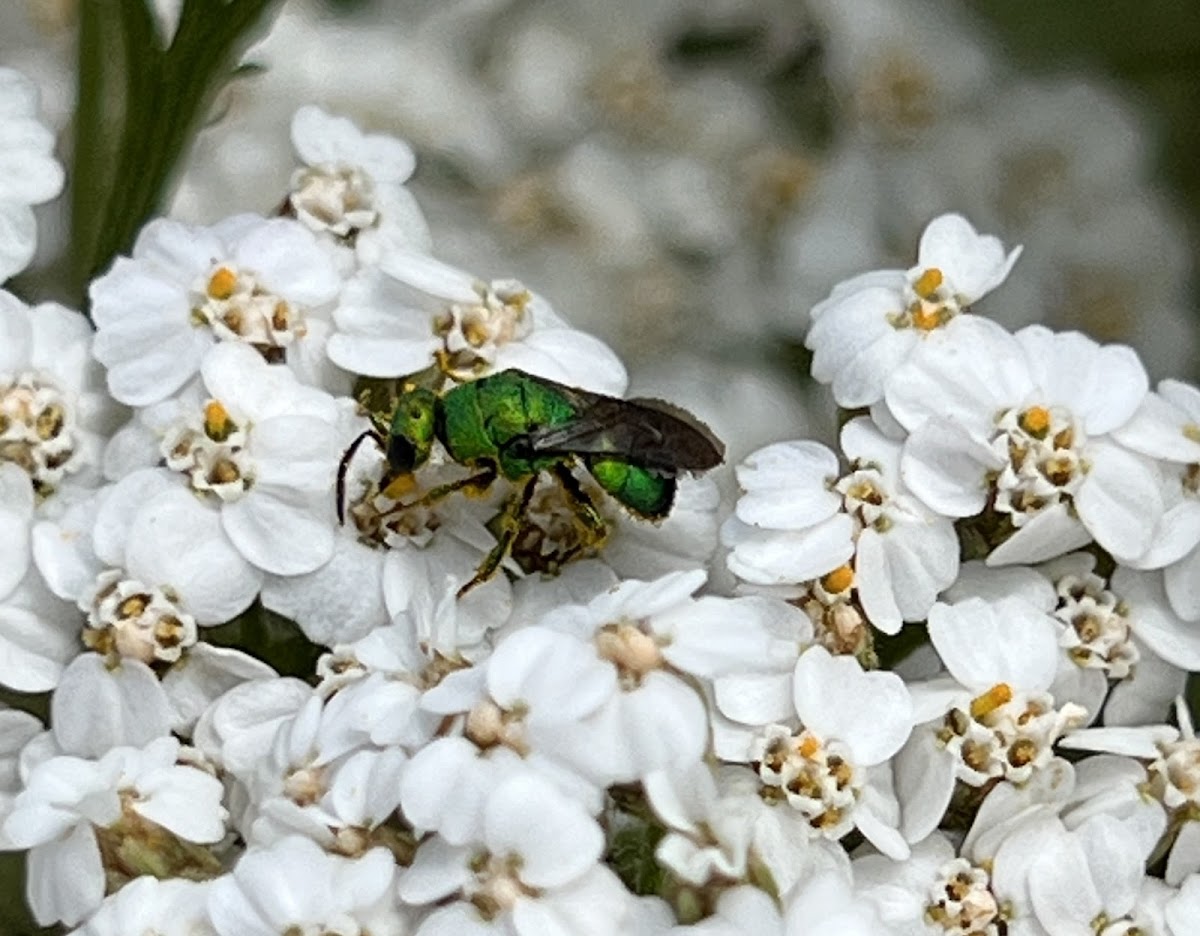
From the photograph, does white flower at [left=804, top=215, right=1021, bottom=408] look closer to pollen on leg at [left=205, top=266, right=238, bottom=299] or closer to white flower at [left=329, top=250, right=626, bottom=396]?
white flower at [left=329, top=250, right=626, bottom=396]

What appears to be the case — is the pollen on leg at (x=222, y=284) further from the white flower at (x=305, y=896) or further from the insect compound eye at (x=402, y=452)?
the white flower at (x=305, y=896)

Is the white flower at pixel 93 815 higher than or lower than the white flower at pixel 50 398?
lower

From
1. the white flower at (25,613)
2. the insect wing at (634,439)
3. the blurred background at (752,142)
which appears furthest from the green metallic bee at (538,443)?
the blurred background at (752,142)

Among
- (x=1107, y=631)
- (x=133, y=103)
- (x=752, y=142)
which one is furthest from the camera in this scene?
(x=752, y=142)

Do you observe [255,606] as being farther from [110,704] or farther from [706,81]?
[706,81]

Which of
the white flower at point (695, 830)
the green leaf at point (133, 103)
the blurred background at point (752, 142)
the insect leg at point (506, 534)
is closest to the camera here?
the white flower at point (695, 830)

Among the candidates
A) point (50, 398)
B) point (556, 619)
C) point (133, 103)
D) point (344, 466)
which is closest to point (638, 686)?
point (556, 619)

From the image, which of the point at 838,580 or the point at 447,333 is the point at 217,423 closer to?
the point at 447,333

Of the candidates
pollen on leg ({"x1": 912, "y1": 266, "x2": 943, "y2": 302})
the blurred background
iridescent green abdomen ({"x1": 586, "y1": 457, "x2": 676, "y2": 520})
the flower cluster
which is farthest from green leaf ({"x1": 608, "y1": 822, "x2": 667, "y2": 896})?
the blurred background

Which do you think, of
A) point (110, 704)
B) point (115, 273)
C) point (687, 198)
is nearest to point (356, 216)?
point (115, 273)
